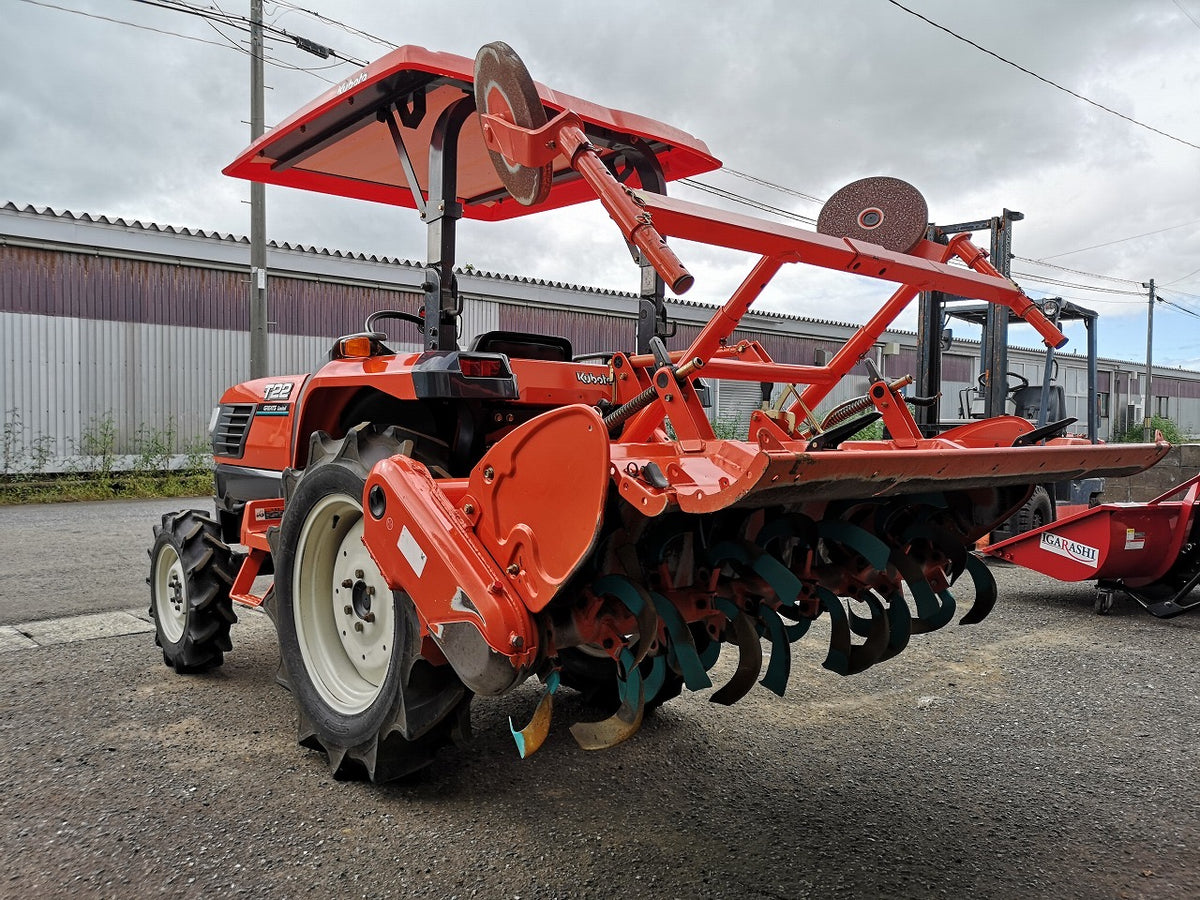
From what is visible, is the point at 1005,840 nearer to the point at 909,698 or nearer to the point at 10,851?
the point at 909,698

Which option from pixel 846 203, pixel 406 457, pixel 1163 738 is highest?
pixel 846 203

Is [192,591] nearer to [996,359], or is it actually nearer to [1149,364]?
[996,359]

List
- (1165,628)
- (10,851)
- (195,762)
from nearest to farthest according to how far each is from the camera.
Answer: (10,851), (195,762), (1165,628)

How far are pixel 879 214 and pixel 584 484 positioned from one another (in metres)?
1.64

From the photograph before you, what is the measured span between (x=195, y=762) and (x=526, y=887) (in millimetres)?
1400

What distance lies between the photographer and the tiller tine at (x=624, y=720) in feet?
7.05

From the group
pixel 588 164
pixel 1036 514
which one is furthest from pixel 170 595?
pixel 1036 514

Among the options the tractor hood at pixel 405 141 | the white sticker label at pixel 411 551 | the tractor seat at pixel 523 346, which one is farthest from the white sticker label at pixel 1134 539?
the white sticker label at pixel 411 551

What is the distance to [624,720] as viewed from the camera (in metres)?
2.16

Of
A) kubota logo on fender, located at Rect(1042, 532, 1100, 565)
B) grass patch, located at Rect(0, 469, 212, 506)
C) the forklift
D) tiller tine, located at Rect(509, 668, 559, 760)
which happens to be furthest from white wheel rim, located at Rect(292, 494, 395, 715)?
grass patch, located at Rect(0, 469, 212, 506)

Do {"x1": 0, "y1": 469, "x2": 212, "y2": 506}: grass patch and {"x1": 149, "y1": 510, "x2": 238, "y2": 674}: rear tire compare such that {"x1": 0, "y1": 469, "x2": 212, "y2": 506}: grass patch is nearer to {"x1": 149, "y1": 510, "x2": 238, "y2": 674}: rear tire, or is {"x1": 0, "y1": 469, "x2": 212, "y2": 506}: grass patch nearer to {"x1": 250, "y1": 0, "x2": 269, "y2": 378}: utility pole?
{"x1": 250, "y1": 0, "x2": 269, "y2": 378}: utility pole

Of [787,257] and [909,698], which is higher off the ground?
[787,257]

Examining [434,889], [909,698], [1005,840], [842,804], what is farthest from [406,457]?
[909,698]

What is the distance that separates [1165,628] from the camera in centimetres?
529
